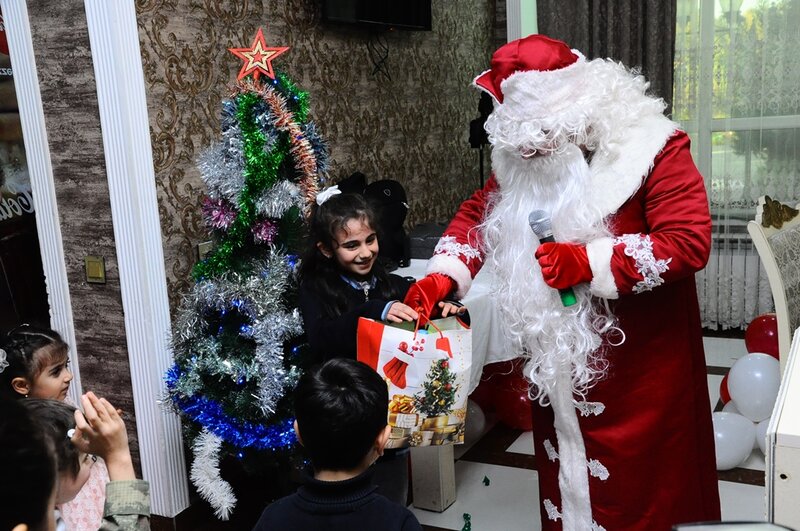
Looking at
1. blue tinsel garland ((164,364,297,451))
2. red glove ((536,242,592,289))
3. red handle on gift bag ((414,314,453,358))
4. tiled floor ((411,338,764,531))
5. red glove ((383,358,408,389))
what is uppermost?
red glove ((536,242,592,289))

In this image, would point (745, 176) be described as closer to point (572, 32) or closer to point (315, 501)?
point (572, 32)

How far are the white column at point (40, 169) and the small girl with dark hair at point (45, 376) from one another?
656mm

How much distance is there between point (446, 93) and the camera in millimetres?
4816

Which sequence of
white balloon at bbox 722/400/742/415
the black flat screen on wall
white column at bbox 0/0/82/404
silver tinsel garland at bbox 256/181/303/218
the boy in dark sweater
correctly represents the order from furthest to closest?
the black flat screen on wall, white balloon at bbox 722/400/742/415, white column at bbox 0/0/82/404, silver tinsel garland at bbox 256/181/303/218, the boy in dark sweater

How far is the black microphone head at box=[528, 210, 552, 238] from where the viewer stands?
189 centimetres

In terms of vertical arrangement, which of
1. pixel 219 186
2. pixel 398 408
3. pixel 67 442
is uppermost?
pixel 219 186

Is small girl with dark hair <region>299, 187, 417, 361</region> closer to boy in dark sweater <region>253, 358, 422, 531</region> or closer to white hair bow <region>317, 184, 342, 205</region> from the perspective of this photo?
white hair bow <region>317, 184, 342, 205</region>

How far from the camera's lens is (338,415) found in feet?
4.55

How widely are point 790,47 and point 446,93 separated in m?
1.94

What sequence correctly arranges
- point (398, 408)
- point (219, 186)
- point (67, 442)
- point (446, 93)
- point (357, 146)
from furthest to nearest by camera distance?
point (446, 93)
point (357, 146)
point (219, 186)
point (398, 408)
point (67, 442)

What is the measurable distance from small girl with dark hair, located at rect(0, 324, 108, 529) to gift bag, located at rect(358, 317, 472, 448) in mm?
701

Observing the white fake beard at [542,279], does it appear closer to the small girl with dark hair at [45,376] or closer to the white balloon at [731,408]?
the small girl with dark hair at [45,376]

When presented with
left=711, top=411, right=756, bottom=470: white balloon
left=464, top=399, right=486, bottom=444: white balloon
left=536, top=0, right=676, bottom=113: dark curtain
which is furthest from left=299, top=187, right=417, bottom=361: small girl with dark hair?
left=536, top=0, right=676, bottom=113: dark curtain

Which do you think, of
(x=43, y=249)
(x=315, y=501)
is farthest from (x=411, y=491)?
(x=315, y=501)
